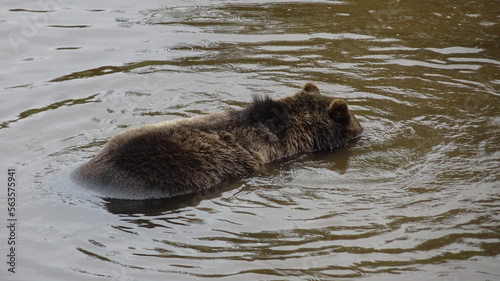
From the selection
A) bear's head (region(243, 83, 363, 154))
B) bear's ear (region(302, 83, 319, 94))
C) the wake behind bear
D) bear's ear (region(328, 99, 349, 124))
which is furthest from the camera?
bear's ear (region(302, 83, 319, 94))

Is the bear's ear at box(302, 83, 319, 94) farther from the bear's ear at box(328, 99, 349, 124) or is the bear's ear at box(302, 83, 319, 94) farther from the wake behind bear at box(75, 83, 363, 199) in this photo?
the bear's ear at box(328, 99, 349, 124)

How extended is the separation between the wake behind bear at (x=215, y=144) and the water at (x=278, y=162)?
0.22 meters

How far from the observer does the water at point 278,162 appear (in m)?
8.10

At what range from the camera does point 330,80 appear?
13156mm

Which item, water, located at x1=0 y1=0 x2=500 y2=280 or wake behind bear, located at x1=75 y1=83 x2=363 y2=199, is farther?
wake behind bear, located at x1=75 y1=83 x2=363 y2=199

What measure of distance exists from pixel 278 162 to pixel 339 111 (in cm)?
128

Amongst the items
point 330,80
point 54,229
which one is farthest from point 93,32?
Result: point 54,229

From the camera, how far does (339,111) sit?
443 inches

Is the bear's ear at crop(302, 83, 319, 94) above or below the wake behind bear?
above

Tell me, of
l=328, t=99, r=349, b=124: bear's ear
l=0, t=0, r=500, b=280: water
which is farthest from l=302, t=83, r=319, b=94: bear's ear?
l=0, t=0, r=500, b=280: water

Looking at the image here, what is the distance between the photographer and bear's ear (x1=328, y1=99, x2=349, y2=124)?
11.2 m

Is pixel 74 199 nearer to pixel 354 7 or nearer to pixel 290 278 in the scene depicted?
pixel 290 278

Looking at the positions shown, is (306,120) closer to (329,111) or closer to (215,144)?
(329,111)

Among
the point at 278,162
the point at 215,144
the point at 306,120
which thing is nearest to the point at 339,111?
the point at 306,120
